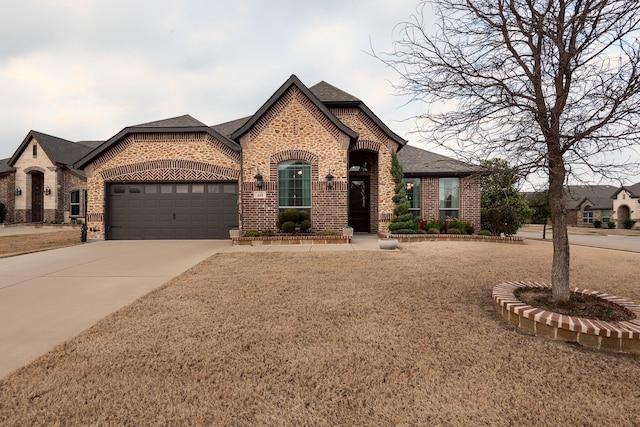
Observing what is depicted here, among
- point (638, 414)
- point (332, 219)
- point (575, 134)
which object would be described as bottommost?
point (638, 414)

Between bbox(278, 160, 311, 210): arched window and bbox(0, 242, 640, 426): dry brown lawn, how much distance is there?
775cm

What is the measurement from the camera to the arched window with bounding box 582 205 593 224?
40.2 meters

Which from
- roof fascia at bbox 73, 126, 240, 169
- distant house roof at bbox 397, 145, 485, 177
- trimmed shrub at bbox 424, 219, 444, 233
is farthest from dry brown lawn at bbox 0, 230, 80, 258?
distant house roof at bbox 397, 145, 485, 177

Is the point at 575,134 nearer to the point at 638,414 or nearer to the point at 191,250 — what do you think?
the point at 638,414

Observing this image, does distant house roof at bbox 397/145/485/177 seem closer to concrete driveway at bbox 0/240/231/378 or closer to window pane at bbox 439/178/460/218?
window pane at bbox 439/178/460/218

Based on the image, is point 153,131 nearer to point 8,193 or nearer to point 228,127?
point 228,127

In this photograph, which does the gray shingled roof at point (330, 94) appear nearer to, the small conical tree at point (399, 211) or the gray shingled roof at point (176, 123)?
the small conical tree at point (399, 211)

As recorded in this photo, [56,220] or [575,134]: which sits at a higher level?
[575,134]

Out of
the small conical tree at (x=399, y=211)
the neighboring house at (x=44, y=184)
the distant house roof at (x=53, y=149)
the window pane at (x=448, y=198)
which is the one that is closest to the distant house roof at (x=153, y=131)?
the small conical tree at (x=399, y=211)

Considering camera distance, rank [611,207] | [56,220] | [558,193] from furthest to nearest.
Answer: [611,207]
[56,220]
[558,193]

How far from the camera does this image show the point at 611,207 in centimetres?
3816

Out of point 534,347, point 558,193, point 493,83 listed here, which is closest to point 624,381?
point 534,347

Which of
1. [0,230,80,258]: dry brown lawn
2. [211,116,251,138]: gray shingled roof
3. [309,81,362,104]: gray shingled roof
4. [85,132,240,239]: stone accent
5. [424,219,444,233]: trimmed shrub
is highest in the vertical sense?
[309,81,362,104]: gray shingled roof

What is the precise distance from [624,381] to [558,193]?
2450mm
